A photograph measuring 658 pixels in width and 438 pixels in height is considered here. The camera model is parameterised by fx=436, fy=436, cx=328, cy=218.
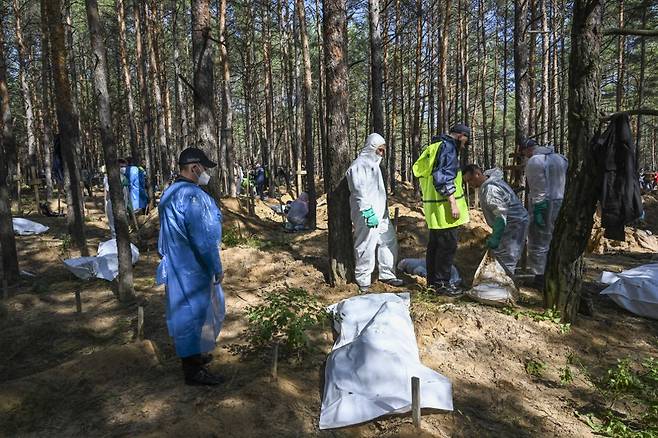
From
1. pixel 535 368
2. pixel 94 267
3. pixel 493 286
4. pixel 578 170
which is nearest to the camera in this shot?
pixel 535 368

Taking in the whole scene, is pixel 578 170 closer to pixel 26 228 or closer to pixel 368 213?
pixel 368 213

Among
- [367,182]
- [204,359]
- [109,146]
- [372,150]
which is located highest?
[109,146]

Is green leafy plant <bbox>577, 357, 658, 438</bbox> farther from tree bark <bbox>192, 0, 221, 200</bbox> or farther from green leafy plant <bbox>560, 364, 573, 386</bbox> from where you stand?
tree bark <bbox>192, 0, 221, 200</bbox>

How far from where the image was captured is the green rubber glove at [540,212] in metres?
5.79

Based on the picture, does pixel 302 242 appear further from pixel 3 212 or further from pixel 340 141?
pixel 3 212

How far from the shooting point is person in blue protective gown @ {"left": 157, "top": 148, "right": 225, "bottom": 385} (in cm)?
332

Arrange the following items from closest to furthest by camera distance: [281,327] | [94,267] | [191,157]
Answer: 1. [191,157]
2. [281,327]
3. [94,267]

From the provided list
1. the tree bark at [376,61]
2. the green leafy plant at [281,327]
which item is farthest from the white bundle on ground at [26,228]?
the green leafy plant at [281,327]

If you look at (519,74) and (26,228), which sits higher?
(519,74)

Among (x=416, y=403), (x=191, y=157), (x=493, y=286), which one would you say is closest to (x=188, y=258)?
(x=191, y=157)

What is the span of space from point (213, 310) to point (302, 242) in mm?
5025

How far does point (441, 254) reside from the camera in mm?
5258

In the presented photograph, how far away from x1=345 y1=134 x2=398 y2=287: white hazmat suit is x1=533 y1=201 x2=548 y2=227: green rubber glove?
2.06 metres

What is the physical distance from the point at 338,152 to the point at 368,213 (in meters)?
1.08
